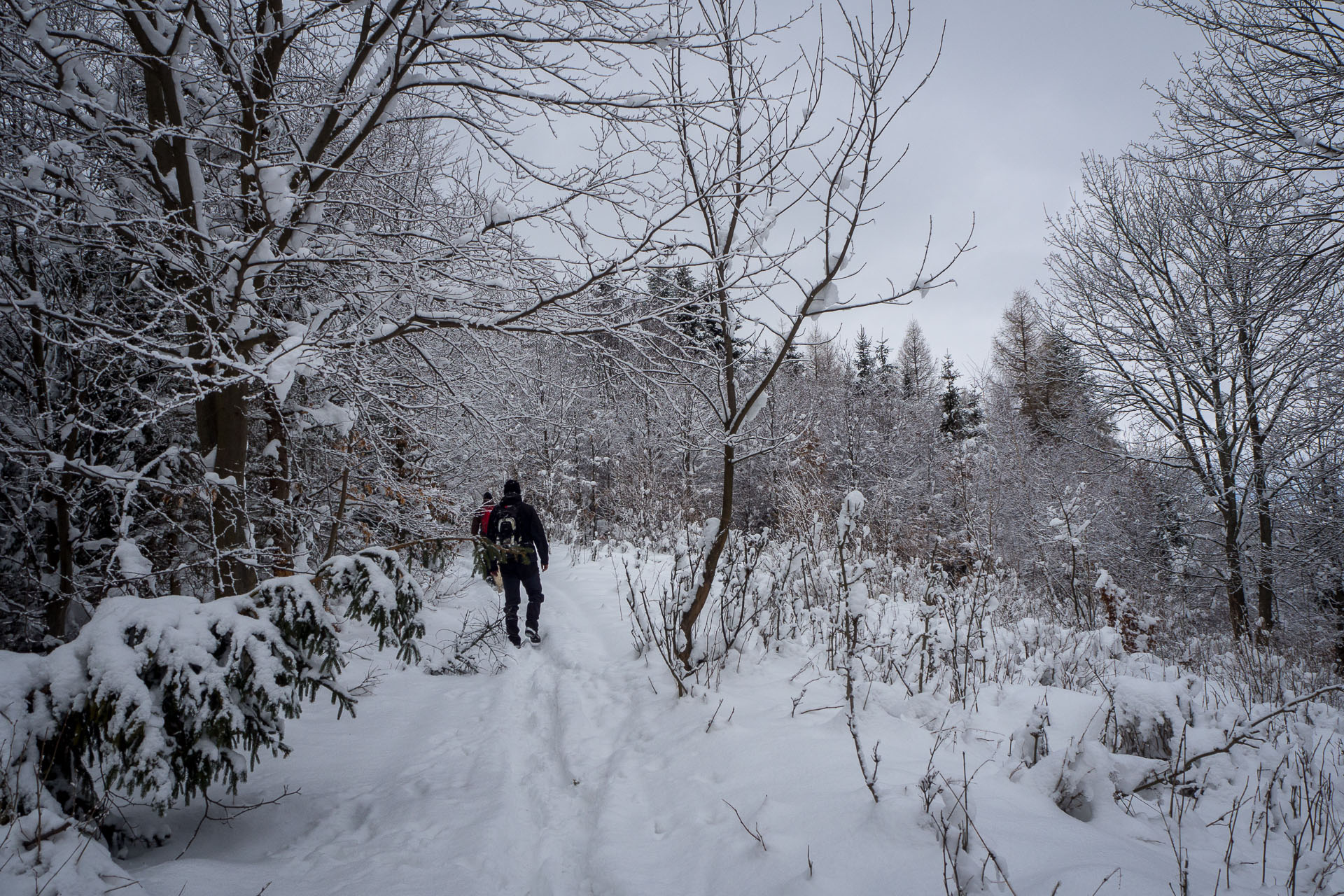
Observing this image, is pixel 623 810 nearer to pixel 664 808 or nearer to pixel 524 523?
pixel 664 808

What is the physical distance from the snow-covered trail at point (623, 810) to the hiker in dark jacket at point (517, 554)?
193 cm

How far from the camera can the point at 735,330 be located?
13.2 feet

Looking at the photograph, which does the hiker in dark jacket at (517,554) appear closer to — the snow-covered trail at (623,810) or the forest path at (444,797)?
the forest path at (444,797)

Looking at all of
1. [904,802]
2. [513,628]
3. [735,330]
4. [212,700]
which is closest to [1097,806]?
[904,802]

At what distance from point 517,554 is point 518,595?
73 centimetres

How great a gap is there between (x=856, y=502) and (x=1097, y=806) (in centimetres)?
177

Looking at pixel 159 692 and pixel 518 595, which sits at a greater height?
pixel 159 692

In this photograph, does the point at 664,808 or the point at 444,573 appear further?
the point at 444,573

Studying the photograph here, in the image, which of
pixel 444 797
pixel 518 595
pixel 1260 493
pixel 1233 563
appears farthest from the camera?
pixel 1233 563

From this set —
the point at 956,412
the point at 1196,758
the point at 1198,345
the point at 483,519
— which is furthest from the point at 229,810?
the point at 956,412

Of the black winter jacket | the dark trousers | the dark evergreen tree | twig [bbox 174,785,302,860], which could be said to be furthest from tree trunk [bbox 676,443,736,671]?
the dark evergreen tree

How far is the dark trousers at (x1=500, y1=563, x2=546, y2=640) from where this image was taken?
6238 mm

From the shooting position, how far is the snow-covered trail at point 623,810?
2.04 metres

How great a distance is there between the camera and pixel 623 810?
2820mm
